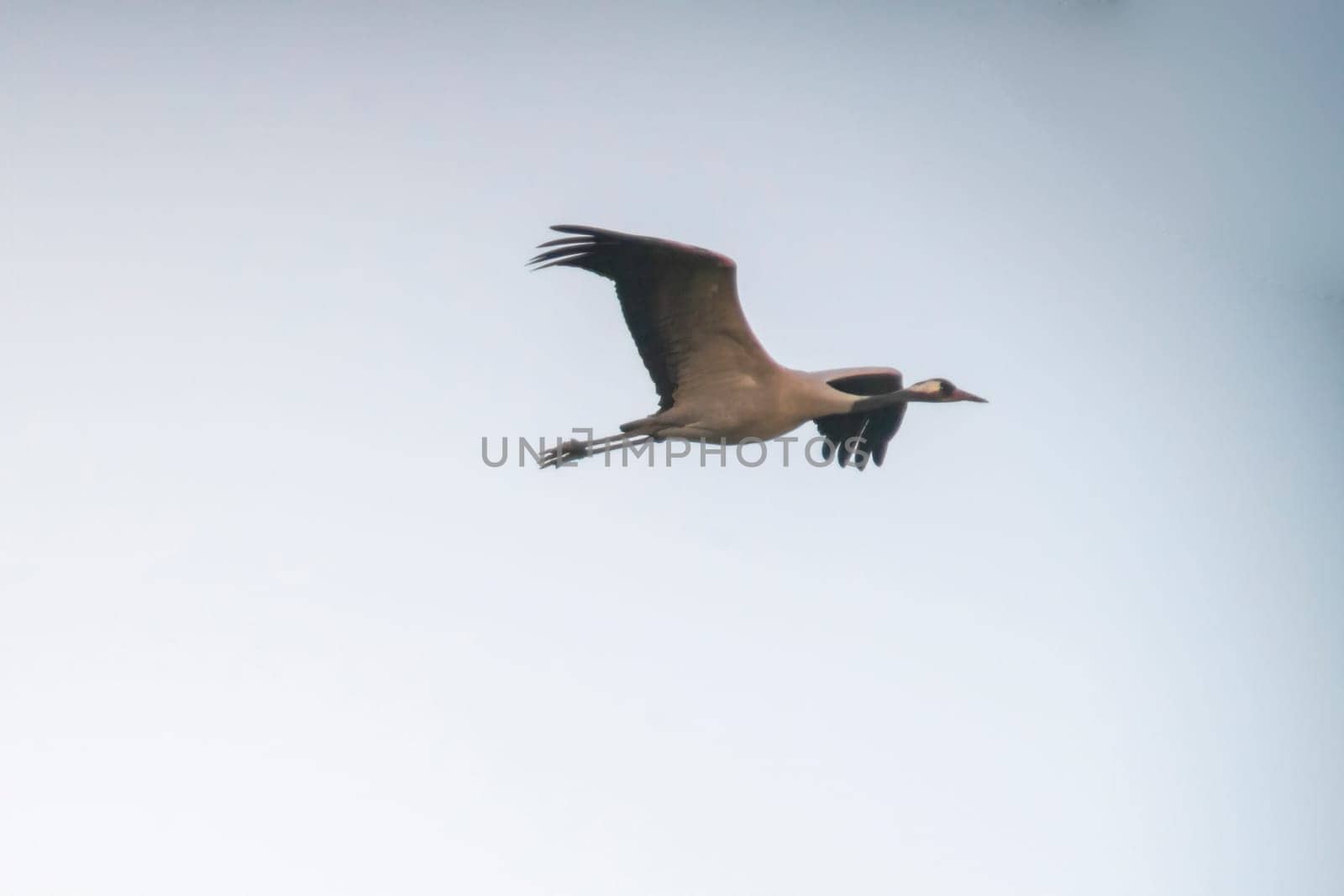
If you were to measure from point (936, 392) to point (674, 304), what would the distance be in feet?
5.91

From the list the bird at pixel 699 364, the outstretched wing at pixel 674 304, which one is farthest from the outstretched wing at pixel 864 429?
the outstretched wing at pixel 674 304

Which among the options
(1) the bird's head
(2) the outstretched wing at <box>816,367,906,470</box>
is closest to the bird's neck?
(1) the bird's head

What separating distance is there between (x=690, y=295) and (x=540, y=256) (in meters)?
0.91

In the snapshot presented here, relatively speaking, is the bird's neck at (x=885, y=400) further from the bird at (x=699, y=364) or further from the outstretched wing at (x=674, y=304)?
the outstretched wing at (x=674, y=304)

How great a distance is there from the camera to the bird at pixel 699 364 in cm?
993

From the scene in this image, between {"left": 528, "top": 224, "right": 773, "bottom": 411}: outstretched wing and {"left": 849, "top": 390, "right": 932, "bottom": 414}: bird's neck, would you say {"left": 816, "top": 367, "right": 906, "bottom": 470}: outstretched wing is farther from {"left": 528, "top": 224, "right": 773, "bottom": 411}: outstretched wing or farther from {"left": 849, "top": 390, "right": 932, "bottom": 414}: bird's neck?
{"left": 528, "top": 224, "right": 773, "bottom": 411}: outstretched wing

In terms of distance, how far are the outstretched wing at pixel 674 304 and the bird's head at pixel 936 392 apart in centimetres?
106

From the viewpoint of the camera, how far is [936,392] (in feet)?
36.1

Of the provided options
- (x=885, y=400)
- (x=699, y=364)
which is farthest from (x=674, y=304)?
(x=885, y=400)

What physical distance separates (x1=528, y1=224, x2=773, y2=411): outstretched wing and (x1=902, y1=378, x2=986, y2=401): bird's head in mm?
1062

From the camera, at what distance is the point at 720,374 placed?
34.5 feet

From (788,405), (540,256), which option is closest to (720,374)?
(788,405)

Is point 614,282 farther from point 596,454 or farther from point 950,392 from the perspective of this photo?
point 950,392

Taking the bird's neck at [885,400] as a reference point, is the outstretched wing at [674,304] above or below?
above
